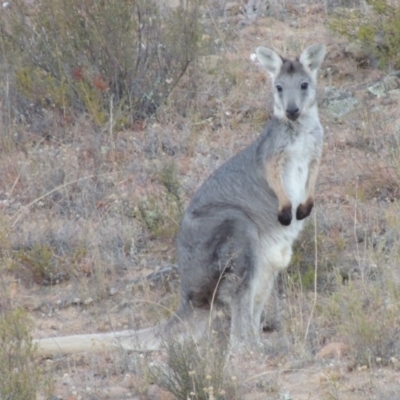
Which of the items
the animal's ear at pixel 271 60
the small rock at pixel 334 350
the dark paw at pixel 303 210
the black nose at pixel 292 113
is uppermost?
the animal's ear at pixel 271 60

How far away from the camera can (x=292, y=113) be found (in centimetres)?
709

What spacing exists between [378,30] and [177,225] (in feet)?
11.7

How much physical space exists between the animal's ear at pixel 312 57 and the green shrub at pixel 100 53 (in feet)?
9.42

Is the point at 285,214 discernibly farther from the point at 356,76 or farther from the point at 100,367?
the point at 356,76

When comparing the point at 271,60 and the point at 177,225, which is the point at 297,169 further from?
the point at 177,225

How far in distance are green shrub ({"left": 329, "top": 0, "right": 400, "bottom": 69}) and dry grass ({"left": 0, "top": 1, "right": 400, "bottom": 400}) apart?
0.93ft

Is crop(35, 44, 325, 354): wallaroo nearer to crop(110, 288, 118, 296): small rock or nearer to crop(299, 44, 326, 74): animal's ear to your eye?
crop(299, 44, 326, 74): animal's ear

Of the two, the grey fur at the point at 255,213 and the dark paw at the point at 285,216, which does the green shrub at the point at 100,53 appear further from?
the dark paw at the point at 285,216

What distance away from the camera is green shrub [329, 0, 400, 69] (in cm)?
1031

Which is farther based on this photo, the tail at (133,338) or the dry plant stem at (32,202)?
the dry plant stem at (32,202)

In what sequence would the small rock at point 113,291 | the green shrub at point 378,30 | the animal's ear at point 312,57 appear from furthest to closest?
1. the green shrub at point 378,30
2. the small rock at point 113,291
3. the animal's ear at point 312,57

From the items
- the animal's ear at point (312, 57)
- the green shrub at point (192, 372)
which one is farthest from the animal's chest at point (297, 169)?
the green shrub at point (192, 372)

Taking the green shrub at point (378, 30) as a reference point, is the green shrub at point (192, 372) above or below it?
below

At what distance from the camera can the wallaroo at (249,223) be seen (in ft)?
21.1
